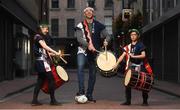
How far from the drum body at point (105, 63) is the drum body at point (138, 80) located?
0.39 m

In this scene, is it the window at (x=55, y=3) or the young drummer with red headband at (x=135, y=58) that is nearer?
the young drummer with red headband at (x=135, y=58)

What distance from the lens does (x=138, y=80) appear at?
11852 mm

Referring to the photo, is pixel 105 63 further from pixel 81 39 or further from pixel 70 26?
pixel 70 26

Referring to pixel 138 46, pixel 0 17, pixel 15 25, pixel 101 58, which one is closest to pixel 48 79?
pixel 101 58

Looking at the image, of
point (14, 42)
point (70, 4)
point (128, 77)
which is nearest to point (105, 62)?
point (128, 77)

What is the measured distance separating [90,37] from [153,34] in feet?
73.2

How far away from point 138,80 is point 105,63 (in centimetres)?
81

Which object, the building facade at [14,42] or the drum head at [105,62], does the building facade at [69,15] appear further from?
the drum head at [105,62]

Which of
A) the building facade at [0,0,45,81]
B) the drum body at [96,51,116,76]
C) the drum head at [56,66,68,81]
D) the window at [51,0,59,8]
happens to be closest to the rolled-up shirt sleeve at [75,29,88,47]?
the drum body at [96,51,116,76]

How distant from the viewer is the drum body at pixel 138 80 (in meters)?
11.8

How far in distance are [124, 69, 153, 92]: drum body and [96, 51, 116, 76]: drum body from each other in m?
0.39

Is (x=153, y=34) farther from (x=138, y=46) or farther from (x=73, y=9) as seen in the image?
(x=73, y=9)

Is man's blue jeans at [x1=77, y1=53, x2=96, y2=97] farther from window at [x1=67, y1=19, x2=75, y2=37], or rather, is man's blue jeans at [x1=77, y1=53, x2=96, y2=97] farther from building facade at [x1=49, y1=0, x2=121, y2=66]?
window at [x1=67, y1=19, x2=75, y2=37]

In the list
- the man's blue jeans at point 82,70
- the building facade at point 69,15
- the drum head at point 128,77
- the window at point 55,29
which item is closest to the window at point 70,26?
the building facade at point 69,15
